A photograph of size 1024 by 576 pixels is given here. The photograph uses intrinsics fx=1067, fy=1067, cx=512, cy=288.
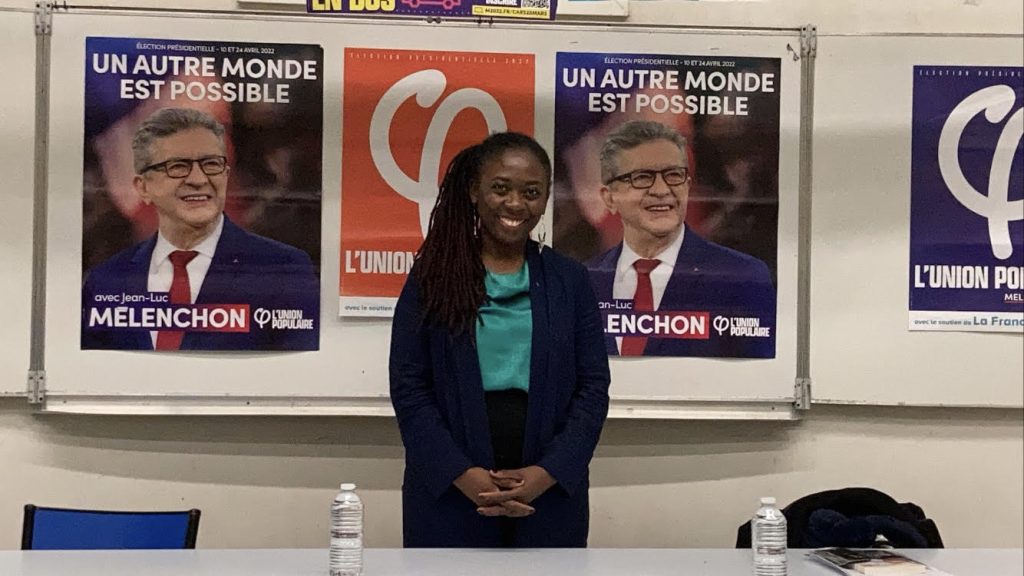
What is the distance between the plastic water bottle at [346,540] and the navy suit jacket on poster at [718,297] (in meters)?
1.57

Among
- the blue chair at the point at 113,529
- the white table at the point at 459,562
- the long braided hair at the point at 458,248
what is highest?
the long braided hair at the point at 458,248

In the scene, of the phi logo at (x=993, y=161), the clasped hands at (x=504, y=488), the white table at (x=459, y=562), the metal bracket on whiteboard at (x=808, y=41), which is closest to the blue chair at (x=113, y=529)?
the white table at (x=459, y=562)

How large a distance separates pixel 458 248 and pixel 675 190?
1.10 metres

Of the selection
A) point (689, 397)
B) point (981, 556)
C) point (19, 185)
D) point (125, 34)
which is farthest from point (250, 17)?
point (981, 556)

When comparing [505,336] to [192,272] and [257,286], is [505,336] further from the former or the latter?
[192,272]

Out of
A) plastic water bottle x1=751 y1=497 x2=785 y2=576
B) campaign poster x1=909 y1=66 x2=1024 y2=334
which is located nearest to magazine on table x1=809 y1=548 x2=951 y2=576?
plastic water bottle x1=751 y1=497 x2=785 y2=576

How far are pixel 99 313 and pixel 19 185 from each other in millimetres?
468

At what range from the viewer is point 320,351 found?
134 inches

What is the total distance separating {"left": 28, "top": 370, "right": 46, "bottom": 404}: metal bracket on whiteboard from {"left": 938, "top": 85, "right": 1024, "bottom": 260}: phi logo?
9.67ft

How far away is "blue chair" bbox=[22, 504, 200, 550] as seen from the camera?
2709mm

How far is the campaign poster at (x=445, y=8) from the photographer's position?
11.1 ft

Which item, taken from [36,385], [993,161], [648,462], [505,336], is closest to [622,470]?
[648,462]

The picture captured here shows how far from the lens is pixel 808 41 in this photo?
346 cm

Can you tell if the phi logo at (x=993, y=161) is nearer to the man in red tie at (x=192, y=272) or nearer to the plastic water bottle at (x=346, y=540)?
the man in red tie at (x=192, y=272)
